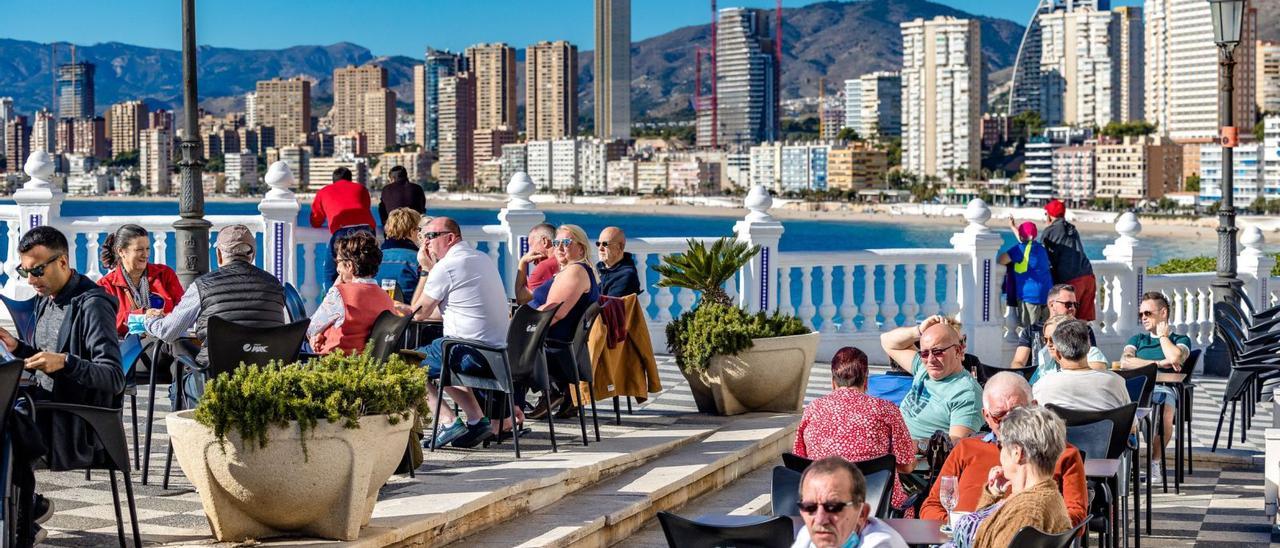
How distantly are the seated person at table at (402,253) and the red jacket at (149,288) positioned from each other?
134cm

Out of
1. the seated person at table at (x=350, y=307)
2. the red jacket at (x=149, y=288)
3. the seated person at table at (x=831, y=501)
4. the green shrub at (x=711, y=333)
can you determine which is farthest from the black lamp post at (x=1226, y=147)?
the seated person at table at (x=831, y=501)

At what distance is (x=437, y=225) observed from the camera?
753 centimetres

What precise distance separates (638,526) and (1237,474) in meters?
4.09

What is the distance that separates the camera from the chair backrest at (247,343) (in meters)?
5.71

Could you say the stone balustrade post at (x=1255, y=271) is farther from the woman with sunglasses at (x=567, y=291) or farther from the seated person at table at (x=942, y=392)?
the seated person at table at (x=942, y=392)

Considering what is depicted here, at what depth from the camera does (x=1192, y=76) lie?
175500mm

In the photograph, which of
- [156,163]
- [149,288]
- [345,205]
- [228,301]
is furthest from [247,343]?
[156,163]

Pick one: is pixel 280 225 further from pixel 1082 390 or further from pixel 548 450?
pixel 1082 390

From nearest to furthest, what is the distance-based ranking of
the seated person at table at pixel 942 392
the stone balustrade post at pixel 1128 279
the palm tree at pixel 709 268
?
the seated person at table at pixel 942 392
the palm tree at pixel 709 268
the stone balustrade post at pixel 1128 279

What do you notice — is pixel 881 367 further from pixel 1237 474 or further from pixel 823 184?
pixel 823 184

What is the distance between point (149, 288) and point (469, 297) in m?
1.64

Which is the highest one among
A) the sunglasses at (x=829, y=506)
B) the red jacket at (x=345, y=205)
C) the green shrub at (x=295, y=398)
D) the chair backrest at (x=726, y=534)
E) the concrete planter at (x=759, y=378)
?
the red jacket at (x=345, y=205)

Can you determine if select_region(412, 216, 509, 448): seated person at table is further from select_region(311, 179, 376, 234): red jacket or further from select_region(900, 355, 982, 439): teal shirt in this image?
select_region(311, 179, 376, 234): red jacket

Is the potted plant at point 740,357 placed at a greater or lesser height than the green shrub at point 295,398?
lesser
